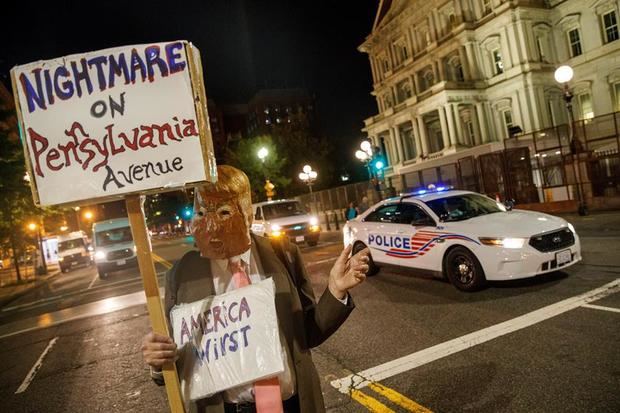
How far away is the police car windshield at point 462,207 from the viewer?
25.1 ft

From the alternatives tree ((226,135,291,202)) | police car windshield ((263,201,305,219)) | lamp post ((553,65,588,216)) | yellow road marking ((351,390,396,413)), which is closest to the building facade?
tree ((226,135,291,202))

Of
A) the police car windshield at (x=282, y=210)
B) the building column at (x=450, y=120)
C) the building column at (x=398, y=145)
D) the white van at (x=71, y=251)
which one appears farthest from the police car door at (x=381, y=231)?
the building column at (x=398, y=145)

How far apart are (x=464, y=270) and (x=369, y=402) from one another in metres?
3.93

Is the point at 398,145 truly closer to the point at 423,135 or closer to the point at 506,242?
the point at 423,135

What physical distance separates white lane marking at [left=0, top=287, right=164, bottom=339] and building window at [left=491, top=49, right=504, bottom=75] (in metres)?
37.0

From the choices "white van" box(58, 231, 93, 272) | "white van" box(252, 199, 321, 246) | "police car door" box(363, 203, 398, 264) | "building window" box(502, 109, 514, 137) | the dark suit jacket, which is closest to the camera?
the dark suit jacket

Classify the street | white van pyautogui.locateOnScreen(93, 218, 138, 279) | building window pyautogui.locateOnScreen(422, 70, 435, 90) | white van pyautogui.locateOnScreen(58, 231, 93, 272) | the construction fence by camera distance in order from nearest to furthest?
the street, the construction fence, white van pyautogui.locateOnScreen(93, 218, 138, 279), white van pyautogui.locateOnScreen(58, 231, 93, 272), building window pyautogui.locateOnScreen(422, 70, 435, 90)

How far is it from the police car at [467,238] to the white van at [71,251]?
93.6 feet

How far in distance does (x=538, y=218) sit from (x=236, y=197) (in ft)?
20.9

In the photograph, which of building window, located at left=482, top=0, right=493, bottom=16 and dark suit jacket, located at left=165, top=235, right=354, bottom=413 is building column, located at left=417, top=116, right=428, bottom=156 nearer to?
building window, located at left=482, top=0, right=493, bottom=16

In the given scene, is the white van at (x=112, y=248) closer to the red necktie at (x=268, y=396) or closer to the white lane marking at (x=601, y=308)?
the white lane marking at (x=601, y=308)

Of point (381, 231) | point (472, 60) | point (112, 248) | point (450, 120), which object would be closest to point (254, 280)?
point (381, 231)

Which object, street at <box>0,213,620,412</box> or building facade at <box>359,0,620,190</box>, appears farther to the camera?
building facade at <box>359,0,620,190</box>

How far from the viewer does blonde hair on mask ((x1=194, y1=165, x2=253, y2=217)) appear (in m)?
2.14
